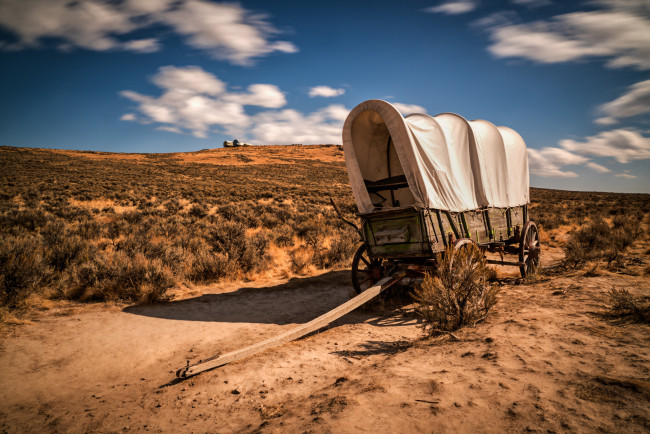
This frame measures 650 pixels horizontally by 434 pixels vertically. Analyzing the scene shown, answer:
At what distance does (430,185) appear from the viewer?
488 centimetres

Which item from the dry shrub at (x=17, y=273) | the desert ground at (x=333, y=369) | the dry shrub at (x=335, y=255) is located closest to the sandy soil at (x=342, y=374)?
the desert ground at (x=333, y=369)

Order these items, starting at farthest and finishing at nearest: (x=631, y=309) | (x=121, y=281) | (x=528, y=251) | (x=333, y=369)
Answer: (x=528, y=251) → (x=121, y=281) → (x=631, y=309) → (x=333, y=369)

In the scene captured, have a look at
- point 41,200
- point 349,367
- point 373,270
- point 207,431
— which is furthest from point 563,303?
point 41,200

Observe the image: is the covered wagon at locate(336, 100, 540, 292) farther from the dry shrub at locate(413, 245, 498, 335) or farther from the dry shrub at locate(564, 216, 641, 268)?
the dry shrub at locate(564, 216, 641, 268)

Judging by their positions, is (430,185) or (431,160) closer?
(430,185)

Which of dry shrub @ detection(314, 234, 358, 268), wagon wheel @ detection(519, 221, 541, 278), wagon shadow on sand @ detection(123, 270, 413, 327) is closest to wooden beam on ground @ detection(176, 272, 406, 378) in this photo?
wagon shadow on sand @ detection(123, 270, 413, 327)

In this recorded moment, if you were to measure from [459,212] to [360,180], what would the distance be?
171 centimetres

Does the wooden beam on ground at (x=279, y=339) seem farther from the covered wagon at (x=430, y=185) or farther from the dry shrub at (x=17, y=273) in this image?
the dry shrub at (x=17, y=273)

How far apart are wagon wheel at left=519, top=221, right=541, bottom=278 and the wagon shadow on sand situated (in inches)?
118

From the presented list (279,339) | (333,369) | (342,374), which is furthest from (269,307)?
(342,374)

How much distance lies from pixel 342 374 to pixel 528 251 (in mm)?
5635

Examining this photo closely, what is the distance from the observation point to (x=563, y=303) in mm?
4551

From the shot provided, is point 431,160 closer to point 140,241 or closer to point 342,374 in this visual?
point 342,374

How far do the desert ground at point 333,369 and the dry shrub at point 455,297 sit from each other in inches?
5.8
